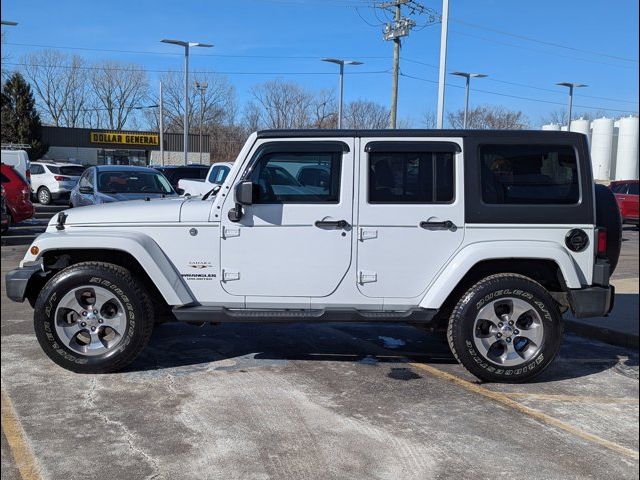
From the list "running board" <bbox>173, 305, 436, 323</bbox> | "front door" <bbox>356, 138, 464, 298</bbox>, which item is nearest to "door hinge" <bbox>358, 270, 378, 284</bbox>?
"front door" <bbox>356, 138, 464, 298</bbox>

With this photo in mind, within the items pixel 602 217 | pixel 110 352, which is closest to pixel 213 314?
pixel 110 352

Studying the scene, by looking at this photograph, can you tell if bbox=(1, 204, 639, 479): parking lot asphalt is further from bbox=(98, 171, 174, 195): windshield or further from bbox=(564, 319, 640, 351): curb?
bbox=(98, 171, 174, 195): windshield

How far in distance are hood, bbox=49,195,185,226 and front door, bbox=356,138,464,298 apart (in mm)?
1655

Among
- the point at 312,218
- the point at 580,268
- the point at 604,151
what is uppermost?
the point at 604,151

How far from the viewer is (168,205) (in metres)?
5.33

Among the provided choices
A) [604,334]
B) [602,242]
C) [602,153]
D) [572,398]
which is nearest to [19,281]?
[572,398]

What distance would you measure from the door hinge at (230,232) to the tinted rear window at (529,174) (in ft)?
6.98

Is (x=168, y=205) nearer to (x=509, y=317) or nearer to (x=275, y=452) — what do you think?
(x=275, y=452)

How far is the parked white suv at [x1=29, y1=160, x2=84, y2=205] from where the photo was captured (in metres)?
23.5

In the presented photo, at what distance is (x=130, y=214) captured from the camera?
5.26m

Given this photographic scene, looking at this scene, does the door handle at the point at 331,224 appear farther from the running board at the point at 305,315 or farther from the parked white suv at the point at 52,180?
the parked white suv at the point at 52,180

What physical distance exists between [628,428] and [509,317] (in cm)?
124

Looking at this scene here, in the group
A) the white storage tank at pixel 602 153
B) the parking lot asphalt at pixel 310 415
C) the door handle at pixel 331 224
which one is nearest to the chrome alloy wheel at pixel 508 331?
the parking lot asphalt at pixel 310 415

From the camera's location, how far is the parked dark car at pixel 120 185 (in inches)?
467
